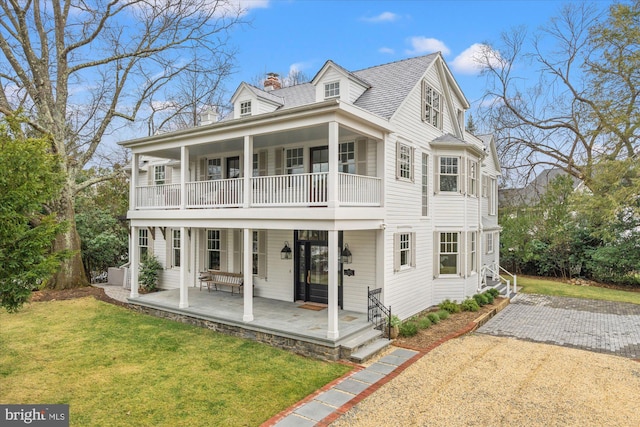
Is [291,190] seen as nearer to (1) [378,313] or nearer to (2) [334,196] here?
(2) [334,196]

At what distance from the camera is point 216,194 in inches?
445

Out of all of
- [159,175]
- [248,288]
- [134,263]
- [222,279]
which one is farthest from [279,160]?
[159,175]

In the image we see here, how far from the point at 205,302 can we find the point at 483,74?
2536 cm

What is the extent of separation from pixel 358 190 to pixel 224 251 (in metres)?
7.06

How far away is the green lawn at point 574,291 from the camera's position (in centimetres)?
1670

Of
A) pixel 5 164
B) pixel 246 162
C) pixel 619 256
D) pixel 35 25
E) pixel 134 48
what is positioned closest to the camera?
pixel 5 164

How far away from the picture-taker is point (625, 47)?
1909 cm

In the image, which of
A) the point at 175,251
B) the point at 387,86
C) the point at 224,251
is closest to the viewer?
the point at 387,86

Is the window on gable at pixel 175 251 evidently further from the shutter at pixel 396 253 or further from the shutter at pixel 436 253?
the shutter at pixel 436 253

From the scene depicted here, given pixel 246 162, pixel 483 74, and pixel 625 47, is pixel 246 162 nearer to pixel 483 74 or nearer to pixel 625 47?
pixel 625 47

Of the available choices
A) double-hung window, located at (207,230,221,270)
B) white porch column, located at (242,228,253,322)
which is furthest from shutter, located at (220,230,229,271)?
white porch column, located at (242,228,253,322)

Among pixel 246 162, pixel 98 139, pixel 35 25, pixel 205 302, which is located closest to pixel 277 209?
pixel 246 162

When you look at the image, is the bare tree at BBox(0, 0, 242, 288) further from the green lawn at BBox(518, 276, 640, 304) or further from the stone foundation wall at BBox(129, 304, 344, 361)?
the green lawn at BBox(518, 276, 640, 304)

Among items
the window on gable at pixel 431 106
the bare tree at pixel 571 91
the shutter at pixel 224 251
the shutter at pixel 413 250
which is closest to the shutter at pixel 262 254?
the shutter at pixel 224 251
